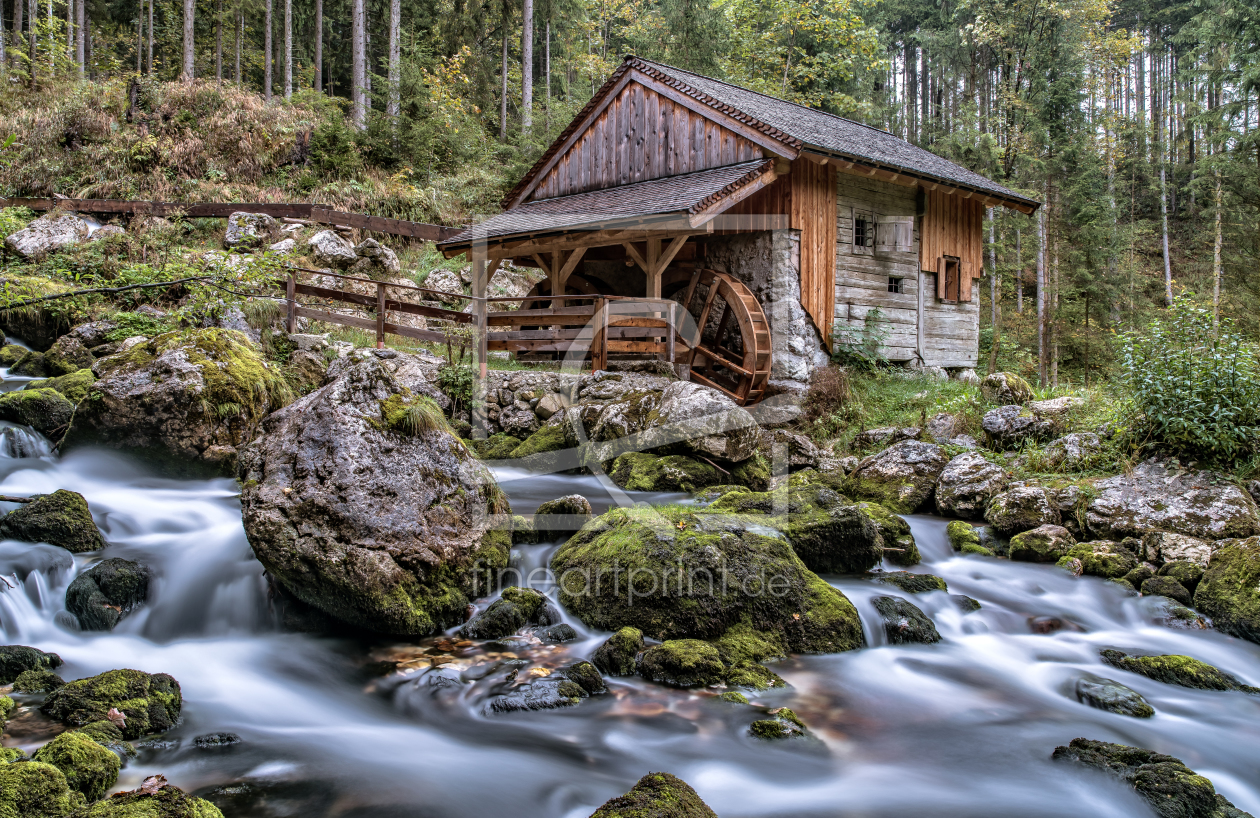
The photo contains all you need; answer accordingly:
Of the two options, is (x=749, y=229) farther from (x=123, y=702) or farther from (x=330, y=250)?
(x=123, y=702)

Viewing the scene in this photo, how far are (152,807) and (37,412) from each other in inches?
296

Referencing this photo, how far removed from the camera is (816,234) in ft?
44.9

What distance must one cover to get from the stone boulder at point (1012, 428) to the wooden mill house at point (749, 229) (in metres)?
3.47

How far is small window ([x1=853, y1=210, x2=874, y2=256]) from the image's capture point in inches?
576

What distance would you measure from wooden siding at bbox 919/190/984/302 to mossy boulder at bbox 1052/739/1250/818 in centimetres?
1282

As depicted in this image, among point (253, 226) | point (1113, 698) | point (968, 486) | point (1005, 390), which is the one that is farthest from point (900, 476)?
point (253, 226)

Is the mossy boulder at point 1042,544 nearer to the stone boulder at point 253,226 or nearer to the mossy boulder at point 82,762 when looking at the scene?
the mossy boulder at point 82,762

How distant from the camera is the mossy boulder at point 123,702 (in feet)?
12.8

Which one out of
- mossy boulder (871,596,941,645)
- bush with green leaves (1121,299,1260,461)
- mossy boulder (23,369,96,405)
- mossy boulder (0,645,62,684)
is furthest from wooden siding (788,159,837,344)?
mossy boulder (0,645,62,684)

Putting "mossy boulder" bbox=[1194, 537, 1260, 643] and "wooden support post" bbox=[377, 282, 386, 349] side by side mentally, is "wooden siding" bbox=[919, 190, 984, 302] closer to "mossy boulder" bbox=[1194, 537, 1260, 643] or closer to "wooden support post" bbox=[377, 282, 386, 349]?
"mossy boulder" bbox=[1194, 537, 1260, 643]

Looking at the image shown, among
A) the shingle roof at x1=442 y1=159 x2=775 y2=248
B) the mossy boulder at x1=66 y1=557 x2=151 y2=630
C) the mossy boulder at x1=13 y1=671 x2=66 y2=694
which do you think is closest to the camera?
the mossy boulder at x1=13 y1=671 x2=66 y2=694

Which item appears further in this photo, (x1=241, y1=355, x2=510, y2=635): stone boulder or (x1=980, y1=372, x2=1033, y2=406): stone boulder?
(x1=980, y1=372, x2=1033, y2=406): stone boulder

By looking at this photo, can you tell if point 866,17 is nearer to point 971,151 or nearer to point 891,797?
point 971,151

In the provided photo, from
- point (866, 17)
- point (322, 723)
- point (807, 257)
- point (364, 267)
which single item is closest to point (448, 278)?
point (364, 267)
